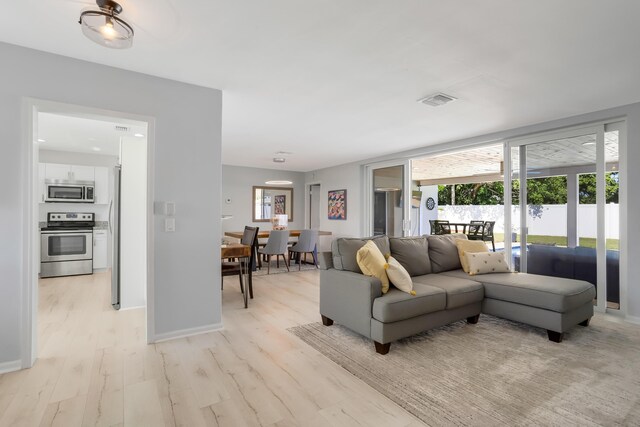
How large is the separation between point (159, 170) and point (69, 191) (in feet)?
14.2

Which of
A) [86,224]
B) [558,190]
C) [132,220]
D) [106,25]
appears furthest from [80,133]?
[558,190]

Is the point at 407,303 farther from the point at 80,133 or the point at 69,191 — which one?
the point at 69,191

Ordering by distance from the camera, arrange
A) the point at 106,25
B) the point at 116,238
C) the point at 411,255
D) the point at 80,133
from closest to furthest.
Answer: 1. the point at 106,25
2. the point at 411,255
3. the point at 116,238
4. the point at 80,133

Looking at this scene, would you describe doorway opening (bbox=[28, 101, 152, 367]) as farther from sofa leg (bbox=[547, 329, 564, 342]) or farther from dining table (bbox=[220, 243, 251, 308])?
sofa leg (bbox=[547, 329, 564, 342])

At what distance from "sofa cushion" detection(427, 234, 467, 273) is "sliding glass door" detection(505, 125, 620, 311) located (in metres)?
1.09

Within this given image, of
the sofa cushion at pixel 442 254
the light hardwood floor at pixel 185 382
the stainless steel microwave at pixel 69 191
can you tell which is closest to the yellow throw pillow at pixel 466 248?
the sofa cushion at pixel 442 254

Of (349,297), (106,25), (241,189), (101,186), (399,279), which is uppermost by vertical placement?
(106,25)

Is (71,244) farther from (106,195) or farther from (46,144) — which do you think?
(46,144)

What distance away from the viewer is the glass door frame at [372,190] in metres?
6.14

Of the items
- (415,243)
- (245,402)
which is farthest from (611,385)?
(245,402)

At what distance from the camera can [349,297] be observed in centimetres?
299

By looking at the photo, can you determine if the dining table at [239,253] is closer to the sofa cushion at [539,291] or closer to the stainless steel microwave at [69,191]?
the sofa cushion at [539,291]

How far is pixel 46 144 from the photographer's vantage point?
18.2 feet

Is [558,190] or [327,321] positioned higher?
[558,190]
